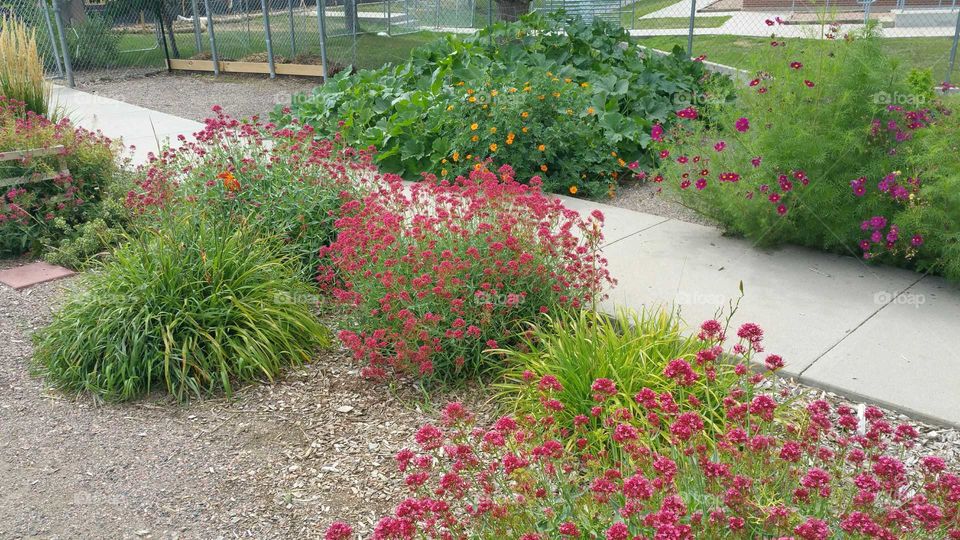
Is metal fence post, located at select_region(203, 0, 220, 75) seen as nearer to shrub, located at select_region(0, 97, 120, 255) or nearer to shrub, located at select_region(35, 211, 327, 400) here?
shrub, located at select_region(0, 97, 120, 255)

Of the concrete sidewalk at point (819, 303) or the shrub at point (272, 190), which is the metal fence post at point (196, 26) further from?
the concrete sidewalk at point (819, 303)

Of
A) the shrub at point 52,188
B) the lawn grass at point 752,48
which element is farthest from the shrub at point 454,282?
the lawn grass at point 752,48

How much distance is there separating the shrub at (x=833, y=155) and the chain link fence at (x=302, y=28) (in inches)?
288

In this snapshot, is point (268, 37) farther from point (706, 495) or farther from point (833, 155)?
point (706, 495)

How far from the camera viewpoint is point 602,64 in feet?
26.3

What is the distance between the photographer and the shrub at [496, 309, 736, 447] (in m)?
3.09

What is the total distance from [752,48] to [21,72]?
6665mm

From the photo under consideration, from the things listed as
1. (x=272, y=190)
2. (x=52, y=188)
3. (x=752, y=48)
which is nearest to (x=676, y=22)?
(x=752, y=48)

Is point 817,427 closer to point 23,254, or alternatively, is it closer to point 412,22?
point 23,254

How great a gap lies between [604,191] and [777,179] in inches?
72.6

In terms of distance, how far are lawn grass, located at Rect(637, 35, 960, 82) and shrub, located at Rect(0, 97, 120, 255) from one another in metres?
5.69

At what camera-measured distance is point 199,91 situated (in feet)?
40.4

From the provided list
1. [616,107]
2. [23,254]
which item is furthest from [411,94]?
[23,254]

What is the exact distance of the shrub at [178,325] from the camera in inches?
145
